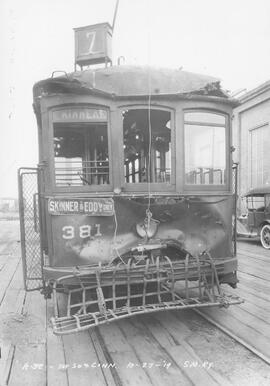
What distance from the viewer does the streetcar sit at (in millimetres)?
3793

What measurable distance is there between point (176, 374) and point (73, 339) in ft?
4.20

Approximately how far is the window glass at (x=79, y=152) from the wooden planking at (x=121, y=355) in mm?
1657

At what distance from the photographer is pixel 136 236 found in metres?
4.00

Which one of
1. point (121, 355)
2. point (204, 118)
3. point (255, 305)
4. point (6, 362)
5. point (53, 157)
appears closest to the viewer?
point (6, 362)

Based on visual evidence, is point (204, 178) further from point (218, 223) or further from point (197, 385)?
point (197, 385)

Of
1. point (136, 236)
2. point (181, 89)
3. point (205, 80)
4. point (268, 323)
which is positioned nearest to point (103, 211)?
point (136, 236)

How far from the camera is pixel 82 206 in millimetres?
3857

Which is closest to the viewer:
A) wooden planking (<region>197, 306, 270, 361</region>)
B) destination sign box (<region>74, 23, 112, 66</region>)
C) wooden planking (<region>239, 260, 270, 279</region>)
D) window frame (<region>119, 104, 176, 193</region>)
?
wooden planking (<region>197, 306, 270, 361</region>)

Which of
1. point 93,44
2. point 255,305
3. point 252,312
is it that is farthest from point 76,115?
point 255,305

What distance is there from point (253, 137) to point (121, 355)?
1372 cm

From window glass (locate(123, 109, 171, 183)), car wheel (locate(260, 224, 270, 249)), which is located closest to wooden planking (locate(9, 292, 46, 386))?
window glass (locate(123, 109, 171, 183))

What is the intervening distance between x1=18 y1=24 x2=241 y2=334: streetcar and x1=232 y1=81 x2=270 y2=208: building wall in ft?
35.3

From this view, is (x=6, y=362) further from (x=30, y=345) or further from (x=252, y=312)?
(x=252, y=312)

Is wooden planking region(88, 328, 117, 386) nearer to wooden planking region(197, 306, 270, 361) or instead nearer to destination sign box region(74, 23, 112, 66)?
wooden planking region(197, 306, 270, 361)
